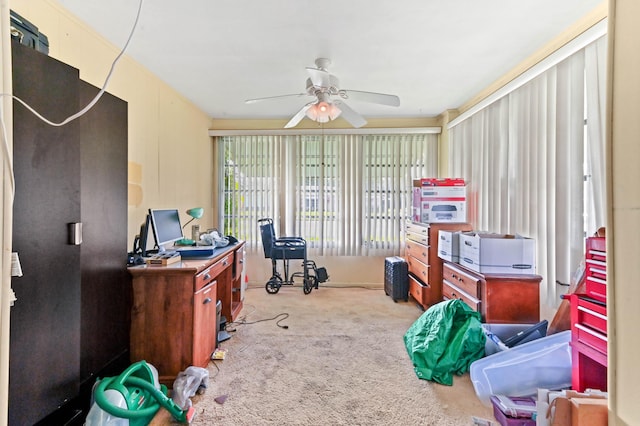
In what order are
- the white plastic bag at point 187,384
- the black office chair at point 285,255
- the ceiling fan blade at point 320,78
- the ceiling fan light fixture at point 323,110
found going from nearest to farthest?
the white plastic bag at point 187,384 < the ceiling fan blade at point 320,78 < the ceiling fan light fixture at point 323,110 < the black office chair at point 285,255

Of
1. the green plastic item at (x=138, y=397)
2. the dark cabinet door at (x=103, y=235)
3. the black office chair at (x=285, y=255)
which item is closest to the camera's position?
the green plastic item at (x=138, y=397)

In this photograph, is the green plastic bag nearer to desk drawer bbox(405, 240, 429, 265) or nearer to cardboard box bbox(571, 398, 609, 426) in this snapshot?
desk drawer bbox(405, 240, 429, 265)

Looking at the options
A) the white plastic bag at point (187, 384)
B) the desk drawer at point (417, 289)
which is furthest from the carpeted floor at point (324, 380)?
the desk drawer at point (417, 289)

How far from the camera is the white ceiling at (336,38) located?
1818 millimetres

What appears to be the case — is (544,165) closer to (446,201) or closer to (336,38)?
(446,201)

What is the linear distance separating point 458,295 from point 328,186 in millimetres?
2349

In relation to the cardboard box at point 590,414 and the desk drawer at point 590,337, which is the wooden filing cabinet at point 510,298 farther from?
the cardboard box at point 590,414

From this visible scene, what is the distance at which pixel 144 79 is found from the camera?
266 cm

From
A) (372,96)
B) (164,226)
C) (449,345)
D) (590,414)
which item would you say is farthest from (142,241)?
(590,414)

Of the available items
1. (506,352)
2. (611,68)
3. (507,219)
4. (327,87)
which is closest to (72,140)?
(327,87)

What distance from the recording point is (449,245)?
2914 mm

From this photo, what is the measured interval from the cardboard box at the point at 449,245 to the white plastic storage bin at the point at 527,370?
111cm

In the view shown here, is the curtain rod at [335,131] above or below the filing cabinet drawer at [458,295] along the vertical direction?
above

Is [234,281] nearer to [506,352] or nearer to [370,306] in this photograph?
[370,306]
